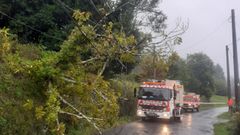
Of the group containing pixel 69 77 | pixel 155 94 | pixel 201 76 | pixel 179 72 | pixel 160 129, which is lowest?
pixel 160 129

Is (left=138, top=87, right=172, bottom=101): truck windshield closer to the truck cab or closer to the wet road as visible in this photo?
the truck cab

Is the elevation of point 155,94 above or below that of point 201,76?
below

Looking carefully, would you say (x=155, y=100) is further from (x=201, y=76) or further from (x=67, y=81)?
(x=201, y=76)

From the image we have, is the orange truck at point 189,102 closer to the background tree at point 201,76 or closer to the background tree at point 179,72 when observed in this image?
the background tree at point 179,72

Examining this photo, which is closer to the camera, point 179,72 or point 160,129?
point 160,129

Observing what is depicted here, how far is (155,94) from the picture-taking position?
1187 inches

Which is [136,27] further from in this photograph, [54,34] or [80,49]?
[80,49]

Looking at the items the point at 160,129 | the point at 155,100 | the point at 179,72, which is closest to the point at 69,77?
the point at 160,129

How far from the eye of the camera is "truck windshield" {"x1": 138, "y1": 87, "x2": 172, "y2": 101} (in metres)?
30.0

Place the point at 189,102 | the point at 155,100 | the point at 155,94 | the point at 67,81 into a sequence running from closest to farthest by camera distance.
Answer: the point at 67,81, the point at 155,100, the point at 155,94, the point at 189,102

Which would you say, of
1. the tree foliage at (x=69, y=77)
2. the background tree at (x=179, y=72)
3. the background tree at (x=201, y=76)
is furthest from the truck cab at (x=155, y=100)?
the background tree at (x=201, y=76)

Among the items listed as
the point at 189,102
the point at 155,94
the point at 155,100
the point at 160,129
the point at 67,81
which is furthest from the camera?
the point at 189,102

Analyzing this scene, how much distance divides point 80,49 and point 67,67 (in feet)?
2.31

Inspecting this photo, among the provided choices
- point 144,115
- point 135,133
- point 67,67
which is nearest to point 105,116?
point 67,67
